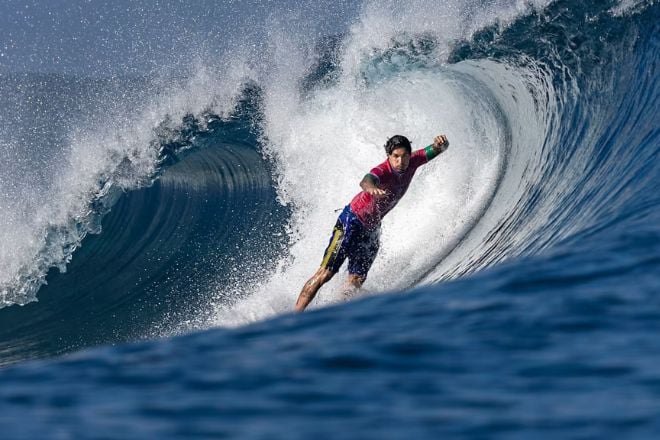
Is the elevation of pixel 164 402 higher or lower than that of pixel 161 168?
lower

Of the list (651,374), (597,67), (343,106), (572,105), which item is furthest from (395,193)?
(651,374)

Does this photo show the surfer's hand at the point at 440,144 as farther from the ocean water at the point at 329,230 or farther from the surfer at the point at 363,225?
the ocean water at the point at 329,230

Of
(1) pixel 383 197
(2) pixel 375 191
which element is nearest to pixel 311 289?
(1) pixel 383 197

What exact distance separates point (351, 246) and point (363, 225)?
22cm

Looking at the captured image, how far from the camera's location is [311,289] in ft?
26.5

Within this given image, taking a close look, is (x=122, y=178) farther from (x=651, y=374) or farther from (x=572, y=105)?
(x=651, y=374)

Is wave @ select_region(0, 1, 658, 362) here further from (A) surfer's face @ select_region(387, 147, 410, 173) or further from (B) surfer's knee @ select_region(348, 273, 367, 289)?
(A) surfer's face @ select_region(387, 147, 410, 173)

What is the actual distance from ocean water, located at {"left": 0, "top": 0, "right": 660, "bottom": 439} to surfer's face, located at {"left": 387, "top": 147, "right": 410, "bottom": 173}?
1.07 meters

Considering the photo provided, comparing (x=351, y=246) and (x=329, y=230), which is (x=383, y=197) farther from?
(x=329, y=230)

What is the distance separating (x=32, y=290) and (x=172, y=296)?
1661 mm

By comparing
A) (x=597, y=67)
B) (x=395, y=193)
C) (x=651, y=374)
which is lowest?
(x=651, y=374)

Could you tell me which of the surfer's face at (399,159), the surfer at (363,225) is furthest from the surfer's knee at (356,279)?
the surfer's face at (399,159)

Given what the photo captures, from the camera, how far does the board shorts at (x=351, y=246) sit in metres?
8.20

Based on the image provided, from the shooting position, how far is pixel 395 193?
820cm
